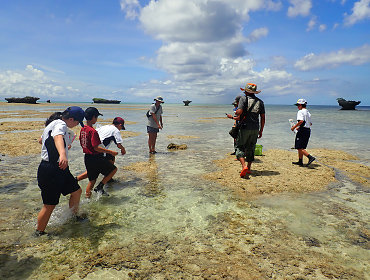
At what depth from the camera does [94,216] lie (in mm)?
3994

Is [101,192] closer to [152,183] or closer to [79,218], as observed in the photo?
[79,218]

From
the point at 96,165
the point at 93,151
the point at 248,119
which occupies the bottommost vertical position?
the point at 96,165

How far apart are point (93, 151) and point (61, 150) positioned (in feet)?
5.18

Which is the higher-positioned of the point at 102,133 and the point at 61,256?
the point at 102,133

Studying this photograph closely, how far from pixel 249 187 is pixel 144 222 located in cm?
289

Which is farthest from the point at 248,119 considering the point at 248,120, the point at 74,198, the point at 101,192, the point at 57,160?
the point at 57,160

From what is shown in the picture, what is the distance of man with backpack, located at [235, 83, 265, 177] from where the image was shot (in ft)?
19.9

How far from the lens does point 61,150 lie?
2932 mm

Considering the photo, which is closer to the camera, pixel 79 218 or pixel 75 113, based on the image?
pixel 75 113

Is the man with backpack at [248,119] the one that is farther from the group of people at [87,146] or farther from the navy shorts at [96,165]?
the navy shorts at [96,165]

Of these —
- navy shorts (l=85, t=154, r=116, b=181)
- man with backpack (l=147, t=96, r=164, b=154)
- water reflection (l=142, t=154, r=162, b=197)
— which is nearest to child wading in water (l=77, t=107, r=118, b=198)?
navy shorts (l=85, t=154, r=116, b=181)

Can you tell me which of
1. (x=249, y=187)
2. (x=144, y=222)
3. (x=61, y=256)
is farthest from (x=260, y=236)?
(x=61, y=256)

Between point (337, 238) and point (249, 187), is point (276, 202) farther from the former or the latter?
point (337, 238)

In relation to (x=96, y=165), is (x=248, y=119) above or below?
above
